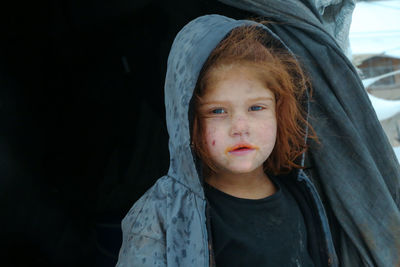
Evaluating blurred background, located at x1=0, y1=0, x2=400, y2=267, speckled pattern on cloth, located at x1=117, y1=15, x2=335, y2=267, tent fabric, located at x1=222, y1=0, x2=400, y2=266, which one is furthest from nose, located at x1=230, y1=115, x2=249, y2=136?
blurred background, located at x1=0, y1=0, x2=400, y2=267

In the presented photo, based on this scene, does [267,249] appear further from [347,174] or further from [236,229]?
[347,174]

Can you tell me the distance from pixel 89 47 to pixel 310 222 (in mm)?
1253

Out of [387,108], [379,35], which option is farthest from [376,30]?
[387,108]

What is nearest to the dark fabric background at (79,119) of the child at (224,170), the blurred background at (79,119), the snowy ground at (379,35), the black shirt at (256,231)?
the blurred background at (79,119)

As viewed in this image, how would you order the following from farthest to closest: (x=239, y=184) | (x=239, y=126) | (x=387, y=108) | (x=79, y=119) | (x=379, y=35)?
(x=379, y=35) < (x=387, y=108) < (x=79, y=119) < (x=239, y=184) < (x=239, y=126)

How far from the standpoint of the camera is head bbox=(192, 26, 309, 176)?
80 centimetres

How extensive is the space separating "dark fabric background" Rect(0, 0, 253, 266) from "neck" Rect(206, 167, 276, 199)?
538 millimetres

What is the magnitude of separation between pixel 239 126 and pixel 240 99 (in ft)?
0.21

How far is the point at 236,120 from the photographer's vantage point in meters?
0.79

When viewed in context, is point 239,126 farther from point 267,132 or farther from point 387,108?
point 387,108

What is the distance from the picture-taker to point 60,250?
157 centimetres

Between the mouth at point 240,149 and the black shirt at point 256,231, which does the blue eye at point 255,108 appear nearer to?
the mouth at point 240,149

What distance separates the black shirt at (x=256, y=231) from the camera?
813 mm

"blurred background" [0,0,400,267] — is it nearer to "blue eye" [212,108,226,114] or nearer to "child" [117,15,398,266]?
"child" [117,15,398,266]
